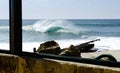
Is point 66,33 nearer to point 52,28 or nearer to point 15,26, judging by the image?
point 52,28

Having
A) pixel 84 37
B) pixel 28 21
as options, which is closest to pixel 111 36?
pixel 84 37

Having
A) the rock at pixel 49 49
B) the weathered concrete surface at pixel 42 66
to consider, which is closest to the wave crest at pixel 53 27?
the rock at pixel 49 49

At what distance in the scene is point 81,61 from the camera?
1582mm

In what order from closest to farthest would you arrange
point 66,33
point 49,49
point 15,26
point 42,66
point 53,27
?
point 42,66
point 15,26
point 49,49
point 66,33
point 53,27

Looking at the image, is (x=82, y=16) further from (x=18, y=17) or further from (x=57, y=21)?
(x=18, y=17)

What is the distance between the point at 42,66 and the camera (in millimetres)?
1682

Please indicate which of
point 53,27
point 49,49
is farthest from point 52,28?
point 49,49

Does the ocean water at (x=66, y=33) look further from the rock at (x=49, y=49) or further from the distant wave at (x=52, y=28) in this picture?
the rock at (x=49, y=49)

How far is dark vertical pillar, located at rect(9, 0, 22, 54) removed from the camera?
5.89ft

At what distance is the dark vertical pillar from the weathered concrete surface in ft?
0.23

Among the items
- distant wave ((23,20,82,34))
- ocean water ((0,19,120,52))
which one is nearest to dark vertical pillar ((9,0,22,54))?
ocean water ((0,19,120,52))

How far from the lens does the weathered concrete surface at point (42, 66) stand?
4.88 feet

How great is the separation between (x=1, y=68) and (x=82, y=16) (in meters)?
28.7

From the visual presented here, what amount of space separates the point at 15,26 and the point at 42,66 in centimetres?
35
